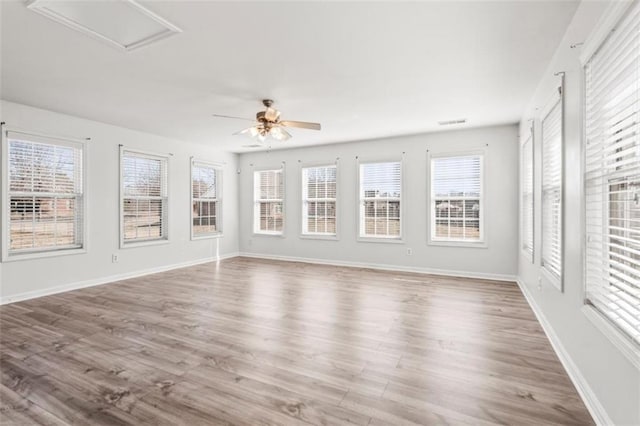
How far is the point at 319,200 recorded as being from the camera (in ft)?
23.5

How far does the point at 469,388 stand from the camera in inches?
85.4

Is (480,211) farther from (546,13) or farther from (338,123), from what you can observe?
(546,13)

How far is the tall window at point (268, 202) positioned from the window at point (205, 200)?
874 mm

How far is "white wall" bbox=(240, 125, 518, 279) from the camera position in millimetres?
5434

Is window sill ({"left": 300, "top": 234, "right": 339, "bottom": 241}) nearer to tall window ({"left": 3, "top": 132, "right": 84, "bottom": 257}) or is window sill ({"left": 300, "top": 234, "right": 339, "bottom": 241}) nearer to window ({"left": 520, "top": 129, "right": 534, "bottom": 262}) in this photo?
window ({"left": 520, "top": 129, "right": 534, "bottom": 262})

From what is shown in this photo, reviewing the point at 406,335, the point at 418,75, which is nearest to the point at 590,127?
the point at 418,75

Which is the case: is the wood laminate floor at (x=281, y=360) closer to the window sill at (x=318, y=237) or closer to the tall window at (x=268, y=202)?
the window sill at (x=318, y=237)

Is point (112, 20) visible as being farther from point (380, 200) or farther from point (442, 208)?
point (442, 208)

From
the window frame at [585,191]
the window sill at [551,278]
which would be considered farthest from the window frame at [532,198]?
the window frame at [585,191]

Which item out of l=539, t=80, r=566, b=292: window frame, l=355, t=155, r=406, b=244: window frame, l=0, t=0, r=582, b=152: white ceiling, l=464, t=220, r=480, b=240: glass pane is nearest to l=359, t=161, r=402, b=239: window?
l=355, t=155, r=406, b=244: window frame

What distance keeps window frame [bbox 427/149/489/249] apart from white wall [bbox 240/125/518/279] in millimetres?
60

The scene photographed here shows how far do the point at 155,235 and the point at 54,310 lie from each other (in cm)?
250

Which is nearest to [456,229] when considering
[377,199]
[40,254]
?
[377,199]

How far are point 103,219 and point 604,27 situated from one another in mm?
6194
